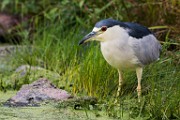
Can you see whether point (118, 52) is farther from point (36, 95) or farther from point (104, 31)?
point (36, 95)

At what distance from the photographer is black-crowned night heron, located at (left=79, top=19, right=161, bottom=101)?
5734 mm

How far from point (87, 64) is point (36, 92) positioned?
61 cm

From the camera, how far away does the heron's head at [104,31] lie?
18.8 feet

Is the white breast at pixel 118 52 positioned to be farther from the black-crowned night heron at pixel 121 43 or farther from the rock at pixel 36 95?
the rock at pixel 36 95

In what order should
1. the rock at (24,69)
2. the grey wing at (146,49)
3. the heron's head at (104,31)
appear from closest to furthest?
the heron's head at (104,31) → the grey wing at (146,49) → the rock at (24,69)

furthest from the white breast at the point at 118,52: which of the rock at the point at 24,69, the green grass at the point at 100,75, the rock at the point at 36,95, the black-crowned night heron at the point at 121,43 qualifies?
the rock at the point at 24,69

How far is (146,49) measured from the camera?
6.14m

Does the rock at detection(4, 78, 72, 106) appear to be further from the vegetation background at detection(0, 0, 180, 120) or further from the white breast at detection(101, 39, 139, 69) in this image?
the white breast at detection(101, 39, 139, 69)

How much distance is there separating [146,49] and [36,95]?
3.80ft

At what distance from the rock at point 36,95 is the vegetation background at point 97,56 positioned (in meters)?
0.33

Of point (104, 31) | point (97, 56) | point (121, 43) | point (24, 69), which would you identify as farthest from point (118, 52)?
point (24, 69)

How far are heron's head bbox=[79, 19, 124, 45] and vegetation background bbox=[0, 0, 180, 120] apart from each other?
20.7 inches

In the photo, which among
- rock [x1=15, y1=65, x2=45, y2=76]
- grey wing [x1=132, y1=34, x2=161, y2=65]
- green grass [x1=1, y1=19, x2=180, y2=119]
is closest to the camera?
green grass [x1=1, y1=19, x2=180, y2=119]

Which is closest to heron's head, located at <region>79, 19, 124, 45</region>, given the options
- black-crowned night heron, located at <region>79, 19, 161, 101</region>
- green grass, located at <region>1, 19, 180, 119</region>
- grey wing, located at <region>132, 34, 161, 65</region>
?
black-crowned night heron, located at <region>79, 19, 161, 101</region>
